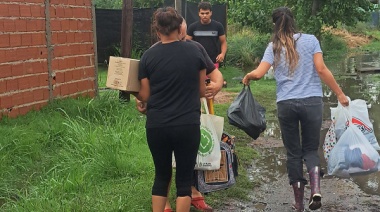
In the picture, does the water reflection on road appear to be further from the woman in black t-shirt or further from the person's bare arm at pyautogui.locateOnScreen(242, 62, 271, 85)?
the woman in black t-shirt

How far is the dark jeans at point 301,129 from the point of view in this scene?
15.6 feet

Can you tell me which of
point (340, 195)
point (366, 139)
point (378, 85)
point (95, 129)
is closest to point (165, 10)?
point (366, 139)

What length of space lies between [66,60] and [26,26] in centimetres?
106

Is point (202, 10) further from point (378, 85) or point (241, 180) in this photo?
point (378, 85)

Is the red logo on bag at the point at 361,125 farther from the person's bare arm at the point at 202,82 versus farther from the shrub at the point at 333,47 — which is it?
the shrub at the point at 333,47

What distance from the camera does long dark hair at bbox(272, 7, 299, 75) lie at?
4699 millimetres

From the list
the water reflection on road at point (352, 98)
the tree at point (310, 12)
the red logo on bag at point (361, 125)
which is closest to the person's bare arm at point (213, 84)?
the red logo on bag at point (361, 125)

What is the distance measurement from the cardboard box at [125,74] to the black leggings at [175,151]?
329 millimetres

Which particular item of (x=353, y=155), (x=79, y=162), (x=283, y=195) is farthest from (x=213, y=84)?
(x=79, y=162)

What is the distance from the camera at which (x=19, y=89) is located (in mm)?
7539

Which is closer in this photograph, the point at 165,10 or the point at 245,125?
the point at 165,10

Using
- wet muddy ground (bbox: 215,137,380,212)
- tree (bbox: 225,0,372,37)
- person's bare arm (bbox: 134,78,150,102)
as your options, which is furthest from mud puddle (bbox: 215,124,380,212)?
tree (bbox: 225,0,372,37)

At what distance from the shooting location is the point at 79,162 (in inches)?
223

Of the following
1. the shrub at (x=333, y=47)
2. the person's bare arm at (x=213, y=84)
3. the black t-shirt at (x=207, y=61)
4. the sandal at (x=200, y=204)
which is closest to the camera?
the black t-shirt at (x=207, y=61)
